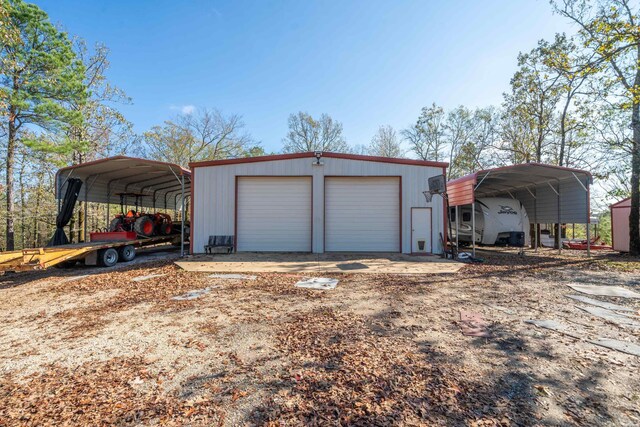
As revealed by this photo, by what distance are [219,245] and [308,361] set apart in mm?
8522

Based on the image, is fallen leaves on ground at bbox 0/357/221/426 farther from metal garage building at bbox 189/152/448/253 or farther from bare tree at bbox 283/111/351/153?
bare tree at bbox 283/111/351/153

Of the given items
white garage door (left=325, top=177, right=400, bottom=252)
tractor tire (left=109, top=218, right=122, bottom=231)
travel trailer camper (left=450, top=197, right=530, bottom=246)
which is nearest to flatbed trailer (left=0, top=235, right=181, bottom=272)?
tractor tire (left=109, top=218, right=122, bottom=231)

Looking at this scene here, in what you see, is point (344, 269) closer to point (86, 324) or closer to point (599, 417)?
point (86, 324)

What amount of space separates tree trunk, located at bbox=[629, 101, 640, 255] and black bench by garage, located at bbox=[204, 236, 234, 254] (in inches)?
589

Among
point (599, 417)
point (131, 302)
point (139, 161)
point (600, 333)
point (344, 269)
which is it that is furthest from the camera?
point (139, 161)

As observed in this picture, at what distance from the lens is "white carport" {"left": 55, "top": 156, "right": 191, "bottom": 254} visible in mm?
10155

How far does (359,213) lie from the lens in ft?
36.3

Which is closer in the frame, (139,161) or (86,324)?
(86,324)

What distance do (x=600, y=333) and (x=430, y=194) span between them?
24.2 feet

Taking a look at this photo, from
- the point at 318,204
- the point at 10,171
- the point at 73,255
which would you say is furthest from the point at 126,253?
the point at 10,171

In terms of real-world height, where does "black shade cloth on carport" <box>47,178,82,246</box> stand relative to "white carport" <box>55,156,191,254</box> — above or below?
below

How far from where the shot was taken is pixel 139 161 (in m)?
9.70

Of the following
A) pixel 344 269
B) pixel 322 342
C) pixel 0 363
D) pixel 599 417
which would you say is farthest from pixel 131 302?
pixel 599 417

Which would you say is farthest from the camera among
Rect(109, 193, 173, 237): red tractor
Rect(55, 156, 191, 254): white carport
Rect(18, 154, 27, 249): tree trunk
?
Rect(18, 154, 27, 249): tree trunk
